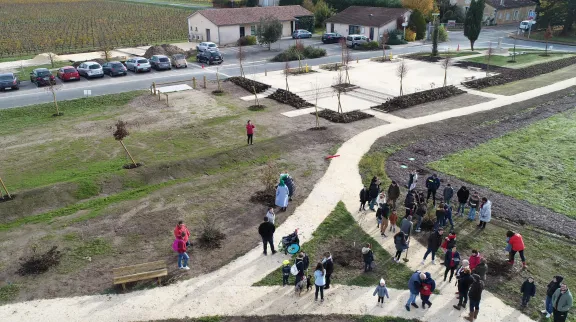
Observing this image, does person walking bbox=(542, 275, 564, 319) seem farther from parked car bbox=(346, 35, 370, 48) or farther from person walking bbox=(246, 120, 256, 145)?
parked car bbox=(346, 35, 370, 48)

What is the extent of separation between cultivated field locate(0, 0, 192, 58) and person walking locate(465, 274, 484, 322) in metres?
51.9

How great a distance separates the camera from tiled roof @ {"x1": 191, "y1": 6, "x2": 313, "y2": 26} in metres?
55.0

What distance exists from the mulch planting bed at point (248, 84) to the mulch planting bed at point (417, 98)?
8.93 metres

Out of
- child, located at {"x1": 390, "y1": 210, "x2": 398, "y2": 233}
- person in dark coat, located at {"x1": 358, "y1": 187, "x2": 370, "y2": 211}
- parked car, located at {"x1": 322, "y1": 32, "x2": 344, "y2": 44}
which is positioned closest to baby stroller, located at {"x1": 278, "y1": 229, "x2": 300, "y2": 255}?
child, located at {"x1": 390, "y1": 210, "x2": 398, "y2": 233}

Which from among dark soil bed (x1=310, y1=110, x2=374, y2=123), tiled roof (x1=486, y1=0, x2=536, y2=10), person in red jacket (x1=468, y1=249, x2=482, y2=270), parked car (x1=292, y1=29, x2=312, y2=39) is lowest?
person in red jacket (x1=468, y1=249, x2=482, y2=270)

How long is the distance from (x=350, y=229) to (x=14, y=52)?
50.3m

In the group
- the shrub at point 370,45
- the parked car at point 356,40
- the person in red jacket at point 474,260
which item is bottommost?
the person in red jacket at point 474,260

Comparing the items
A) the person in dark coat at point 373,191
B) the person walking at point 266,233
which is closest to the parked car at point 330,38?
the person in dark coat at point 373,191

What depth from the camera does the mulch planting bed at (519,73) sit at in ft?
113

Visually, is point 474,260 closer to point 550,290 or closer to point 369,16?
point 550,290

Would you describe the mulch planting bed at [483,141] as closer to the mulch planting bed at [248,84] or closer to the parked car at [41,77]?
the mulch planting bed at [248,84]

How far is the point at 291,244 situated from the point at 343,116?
562 inches

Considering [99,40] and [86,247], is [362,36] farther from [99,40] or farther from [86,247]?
[86,247]

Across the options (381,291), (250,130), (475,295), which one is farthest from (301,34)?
(475,295)
